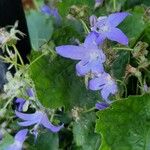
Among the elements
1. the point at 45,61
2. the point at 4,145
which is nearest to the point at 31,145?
the point at 4,145

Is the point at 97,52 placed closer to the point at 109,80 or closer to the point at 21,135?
the point at 109,80

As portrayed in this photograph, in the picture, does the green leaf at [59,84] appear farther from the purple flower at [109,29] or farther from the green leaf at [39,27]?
the green leaf at [39,27]

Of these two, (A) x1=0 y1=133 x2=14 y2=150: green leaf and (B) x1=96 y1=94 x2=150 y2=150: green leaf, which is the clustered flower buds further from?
(A) x1=0 y1=133 x2=14 y2=150: green leaf

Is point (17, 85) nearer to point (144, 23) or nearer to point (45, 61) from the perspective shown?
point (45, 61)

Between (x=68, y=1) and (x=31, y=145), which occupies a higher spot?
(x=68, y=1)

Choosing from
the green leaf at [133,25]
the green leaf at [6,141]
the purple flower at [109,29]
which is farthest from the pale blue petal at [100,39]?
the green leaf at [6,141]

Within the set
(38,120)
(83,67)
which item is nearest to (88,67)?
(83,67)
